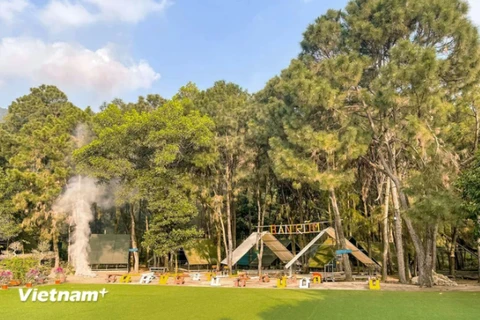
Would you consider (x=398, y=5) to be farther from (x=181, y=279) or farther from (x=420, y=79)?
(x=181, y=279)

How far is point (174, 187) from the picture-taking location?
20984mm

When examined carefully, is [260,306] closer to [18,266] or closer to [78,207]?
[18,266]

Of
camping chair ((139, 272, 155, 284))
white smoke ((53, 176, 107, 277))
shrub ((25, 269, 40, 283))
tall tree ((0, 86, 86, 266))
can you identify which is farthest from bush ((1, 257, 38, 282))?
tall tree ((0, 86, 86, 266))

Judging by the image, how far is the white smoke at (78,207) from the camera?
74.0 feet

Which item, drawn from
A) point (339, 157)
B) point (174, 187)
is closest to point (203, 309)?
point (339, 157)

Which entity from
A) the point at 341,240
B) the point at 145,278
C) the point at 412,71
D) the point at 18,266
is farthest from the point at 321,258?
the point at 18,266

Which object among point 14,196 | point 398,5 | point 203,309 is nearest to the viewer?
point 203,309

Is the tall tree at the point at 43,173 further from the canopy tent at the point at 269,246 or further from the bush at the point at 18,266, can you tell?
the canopy tent at the point at 269,246

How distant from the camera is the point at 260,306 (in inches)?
381

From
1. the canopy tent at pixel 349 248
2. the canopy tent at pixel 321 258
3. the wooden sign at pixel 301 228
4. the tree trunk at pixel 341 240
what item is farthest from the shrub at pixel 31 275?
the canopy tent at pixel 321 258

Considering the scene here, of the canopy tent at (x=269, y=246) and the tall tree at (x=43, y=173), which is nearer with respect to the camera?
the canopy tent at (x=269, y=246)

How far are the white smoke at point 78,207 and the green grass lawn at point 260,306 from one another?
10222 mm

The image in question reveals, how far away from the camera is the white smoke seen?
2255cm

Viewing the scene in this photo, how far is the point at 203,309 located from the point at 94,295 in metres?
4.62
